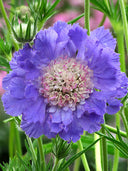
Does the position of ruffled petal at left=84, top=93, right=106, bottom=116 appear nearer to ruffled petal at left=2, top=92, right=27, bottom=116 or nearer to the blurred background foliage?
ruffled petal at left=2, top=92, right=27, bottom=116

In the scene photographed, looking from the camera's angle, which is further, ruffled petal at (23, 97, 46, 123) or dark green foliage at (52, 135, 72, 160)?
dark green foliage at (52, 135, 72, 160)

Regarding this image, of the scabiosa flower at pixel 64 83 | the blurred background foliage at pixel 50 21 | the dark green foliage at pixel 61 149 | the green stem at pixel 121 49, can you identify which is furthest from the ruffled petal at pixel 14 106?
the green stem at pixel 121 49

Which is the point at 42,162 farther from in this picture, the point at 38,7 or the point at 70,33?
the point at 38,7

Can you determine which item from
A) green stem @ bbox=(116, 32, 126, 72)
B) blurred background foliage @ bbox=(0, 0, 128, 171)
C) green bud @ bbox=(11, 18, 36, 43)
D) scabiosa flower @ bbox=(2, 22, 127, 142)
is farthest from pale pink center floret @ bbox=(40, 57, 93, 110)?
green stem @ bbox=(116, 32, 126, 72)

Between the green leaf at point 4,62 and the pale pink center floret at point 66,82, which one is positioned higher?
the green leaf at point 4,62

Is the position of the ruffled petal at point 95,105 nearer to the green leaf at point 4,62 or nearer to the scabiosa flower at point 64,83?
the scabiosa flower at point 64,83

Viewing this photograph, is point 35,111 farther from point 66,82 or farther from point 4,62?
point 4,62

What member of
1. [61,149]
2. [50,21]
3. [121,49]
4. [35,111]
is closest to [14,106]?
[35,111]

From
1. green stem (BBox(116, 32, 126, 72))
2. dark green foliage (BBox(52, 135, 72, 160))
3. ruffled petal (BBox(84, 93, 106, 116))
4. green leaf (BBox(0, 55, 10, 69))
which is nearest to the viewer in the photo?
ruffled petal (BBox(84, 93, 106, 116))
